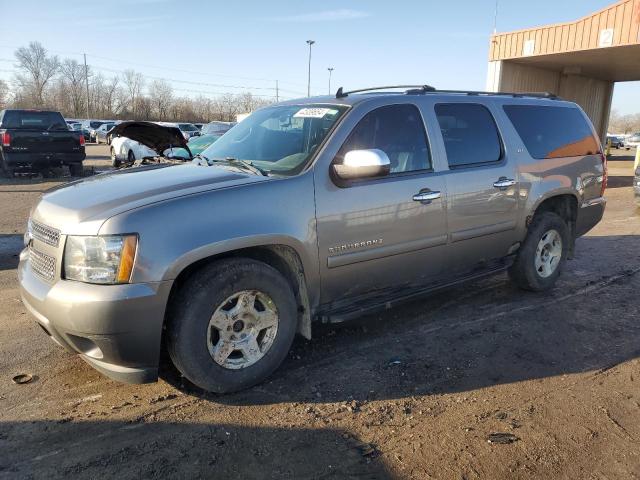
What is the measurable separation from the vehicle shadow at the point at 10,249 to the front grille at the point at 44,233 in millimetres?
3254

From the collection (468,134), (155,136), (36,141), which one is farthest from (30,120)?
(468,134)

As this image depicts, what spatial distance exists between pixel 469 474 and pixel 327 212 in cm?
178

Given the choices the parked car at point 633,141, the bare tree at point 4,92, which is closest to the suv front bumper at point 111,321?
the parked car at point 633,141

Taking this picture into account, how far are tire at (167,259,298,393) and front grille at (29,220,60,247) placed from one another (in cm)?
77

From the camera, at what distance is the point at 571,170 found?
535cm

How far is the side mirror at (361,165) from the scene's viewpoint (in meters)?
3.42

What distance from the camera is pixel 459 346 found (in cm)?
406

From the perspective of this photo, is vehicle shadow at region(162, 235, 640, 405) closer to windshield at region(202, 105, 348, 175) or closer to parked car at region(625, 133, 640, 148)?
windshield at region(202, 105, 348, 175)

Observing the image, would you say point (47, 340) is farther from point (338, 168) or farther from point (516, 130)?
point (516, 130)

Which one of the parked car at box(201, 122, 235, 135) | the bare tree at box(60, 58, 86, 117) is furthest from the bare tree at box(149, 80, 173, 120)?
the parked car at box(201, 122, 235, 135)

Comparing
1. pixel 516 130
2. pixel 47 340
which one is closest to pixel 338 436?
pixel 47 340

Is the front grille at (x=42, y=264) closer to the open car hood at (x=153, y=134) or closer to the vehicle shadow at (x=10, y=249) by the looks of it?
the open car hood at (x=153, y=134)

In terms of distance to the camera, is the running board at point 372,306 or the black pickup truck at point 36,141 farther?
the black pickup truck at point 36,141

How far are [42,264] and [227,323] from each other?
1.19m
